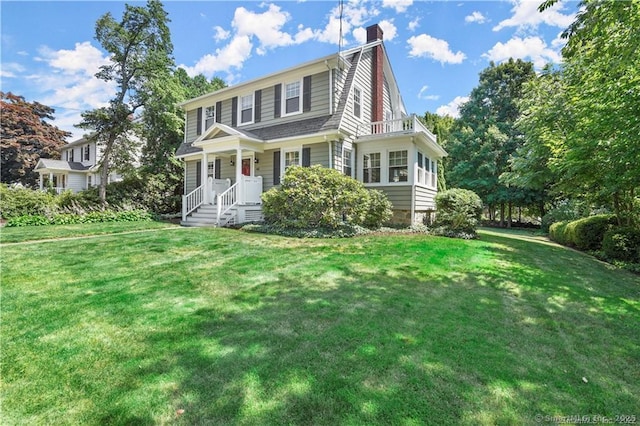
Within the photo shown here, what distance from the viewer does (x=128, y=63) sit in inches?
639

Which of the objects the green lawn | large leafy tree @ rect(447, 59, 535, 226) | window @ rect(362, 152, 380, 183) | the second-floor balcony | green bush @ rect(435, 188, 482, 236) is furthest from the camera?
large leafy tree @ rect(447, 59, 535, 226)

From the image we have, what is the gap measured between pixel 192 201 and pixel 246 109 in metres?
5.13

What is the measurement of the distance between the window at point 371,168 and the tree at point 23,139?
3397 cm

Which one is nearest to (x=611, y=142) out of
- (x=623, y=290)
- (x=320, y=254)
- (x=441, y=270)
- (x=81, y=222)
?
(x=623, y=290)

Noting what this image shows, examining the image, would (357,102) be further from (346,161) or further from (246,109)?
(246,109)

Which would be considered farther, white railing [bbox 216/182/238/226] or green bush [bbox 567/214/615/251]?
white railing [bbox 216/182/238/226]

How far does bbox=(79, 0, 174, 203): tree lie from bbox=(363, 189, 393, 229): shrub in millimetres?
13902

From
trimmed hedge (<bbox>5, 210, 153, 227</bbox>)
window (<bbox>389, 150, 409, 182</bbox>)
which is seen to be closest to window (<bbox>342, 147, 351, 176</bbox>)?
window (<bbox>389, 150, 409, 182</bbox>)

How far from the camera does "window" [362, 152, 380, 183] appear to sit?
12719mm

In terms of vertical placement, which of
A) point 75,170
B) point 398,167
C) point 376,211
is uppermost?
point 75,170

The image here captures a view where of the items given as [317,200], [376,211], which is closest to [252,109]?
[317,200]

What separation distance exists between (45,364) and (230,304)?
5.62 feet

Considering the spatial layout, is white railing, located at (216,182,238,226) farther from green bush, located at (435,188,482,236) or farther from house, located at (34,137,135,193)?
house, located at (34,137,135,193)

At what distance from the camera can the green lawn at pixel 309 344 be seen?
6.54 feet
